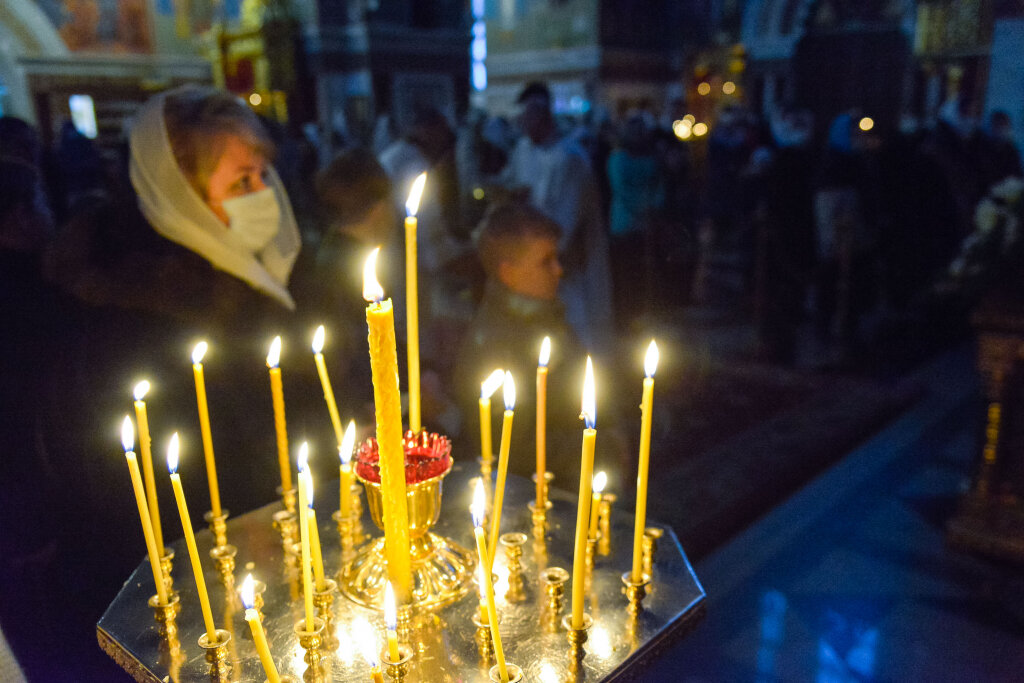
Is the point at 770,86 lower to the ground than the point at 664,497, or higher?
higher

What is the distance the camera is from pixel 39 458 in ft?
5.41

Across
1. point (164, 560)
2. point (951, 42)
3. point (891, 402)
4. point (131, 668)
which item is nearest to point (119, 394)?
point (164, 560)

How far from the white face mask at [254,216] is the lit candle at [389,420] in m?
1.07

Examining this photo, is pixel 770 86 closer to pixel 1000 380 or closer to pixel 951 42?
pixel 951 42

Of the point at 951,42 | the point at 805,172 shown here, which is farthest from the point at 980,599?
the point at 951,42

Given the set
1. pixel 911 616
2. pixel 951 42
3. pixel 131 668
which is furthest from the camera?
pixel 951 42

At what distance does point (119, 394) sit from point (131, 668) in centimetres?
87

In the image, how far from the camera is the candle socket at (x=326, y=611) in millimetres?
949

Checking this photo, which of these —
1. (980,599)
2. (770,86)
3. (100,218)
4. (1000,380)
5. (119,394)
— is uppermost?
(770,86)


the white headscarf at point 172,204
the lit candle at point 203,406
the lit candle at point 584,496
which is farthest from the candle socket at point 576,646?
the white headscarf at point 172,204

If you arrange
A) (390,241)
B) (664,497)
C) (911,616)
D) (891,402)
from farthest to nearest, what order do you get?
(891,402)
(664,497)
(911,616)
(390,241)

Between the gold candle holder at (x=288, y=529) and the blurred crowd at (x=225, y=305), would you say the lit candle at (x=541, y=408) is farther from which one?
the blurred crowd at (x=225, y=305)

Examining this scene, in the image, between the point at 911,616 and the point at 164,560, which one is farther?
the point at 911,616

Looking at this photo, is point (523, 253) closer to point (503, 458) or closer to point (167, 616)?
point (503, 458)
